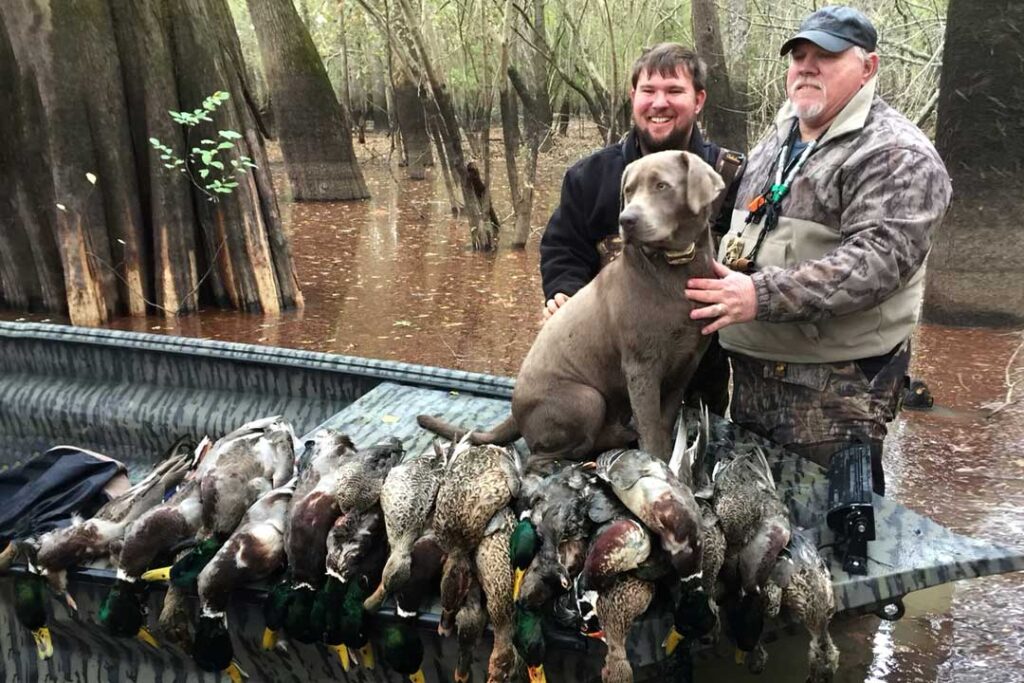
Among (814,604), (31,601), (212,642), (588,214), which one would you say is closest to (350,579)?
(212,642)

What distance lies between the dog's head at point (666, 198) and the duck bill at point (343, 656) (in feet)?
6.20

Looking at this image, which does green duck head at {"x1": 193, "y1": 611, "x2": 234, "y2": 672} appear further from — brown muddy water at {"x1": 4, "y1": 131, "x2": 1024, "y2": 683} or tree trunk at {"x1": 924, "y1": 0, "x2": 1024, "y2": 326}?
tree trunk at {"x1": 924, "y1": 0, "x2": 1024, "y2": 326}

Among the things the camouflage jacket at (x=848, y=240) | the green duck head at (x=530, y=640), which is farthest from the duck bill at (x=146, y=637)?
the camouflage jacket at (x=848, y=240)

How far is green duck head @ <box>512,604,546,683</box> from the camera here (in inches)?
124

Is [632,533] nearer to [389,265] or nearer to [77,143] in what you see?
[77,143]

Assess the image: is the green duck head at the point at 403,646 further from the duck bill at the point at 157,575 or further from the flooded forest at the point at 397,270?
the flooded forest at the point at 397,270

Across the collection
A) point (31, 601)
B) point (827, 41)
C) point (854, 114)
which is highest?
point (827, 41)

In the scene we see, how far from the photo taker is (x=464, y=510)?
3434 millimetres

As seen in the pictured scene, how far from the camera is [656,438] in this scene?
12.4 ft

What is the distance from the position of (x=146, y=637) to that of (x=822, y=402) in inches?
118

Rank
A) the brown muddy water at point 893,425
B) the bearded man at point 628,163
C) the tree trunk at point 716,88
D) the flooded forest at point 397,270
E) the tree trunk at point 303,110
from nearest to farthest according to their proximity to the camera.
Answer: the bearded man at point 628,163 → the brown muddy water at point 893,425 → the flooded forest at point 397,270 → the tree trunk at point 716,88 → the tree trunk at point 303,110

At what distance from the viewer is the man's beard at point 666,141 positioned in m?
4.36

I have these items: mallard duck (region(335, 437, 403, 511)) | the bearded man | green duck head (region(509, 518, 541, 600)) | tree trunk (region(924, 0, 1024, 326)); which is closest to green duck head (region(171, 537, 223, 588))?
mallard duck (region(335, 437, 403, 511))

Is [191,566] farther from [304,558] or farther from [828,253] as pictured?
[828,253]
